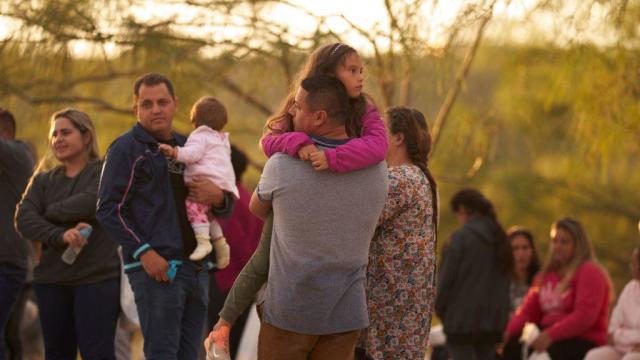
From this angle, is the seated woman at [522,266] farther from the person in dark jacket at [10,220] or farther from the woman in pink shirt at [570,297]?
the person in dark jacket at [10,220]

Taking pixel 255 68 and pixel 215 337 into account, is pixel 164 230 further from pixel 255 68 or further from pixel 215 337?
pixel 255 68

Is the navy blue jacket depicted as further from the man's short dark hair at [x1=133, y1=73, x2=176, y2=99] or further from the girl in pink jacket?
the man's short dark hair at [x1=133, y1=73, x2=176, y2=99]

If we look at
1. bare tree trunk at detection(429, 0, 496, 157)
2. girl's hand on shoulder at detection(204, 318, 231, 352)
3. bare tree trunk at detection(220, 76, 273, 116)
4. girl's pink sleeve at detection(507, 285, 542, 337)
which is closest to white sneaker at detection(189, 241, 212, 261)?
girl's hand on shoulder at detection(204, 318, 231, 352)

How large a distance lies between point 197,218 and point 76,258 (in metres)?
0.90

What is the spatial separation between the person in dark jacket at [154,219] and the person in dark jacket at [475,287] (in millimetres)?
3463

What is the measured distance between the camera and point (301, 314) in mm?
5160

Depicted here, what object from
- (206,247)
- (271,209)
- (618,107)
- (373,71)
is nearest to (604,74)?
(618,107)

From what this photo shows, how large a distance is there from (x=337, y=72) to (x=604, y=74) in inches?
260

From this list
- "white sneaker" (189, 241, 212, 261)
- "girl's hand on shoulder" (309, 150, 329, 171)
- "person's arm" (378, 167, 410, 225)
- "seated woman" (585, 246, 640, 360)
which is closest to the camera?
"girl's hand on shoulder" (309, 150, 329, 171)

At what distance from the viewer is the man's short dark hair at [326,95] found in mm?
5219

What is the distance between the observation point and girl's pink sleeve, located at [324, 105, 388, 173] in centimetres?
512

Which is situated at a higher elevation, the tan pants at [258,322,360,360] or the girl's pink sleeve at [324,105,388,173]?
the girl's pink sleeve at [324,105,388,173]

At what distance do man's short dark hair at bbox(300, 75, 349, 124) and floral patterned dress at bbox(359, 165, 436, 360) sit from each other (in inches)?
31.3

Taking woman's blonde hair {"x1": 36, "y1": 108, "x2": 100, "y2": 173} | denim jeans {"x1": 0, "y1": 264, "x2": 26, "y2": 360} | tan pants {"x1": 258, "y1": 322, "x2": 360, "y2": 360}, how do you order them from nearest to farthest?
tan pants {"x1": 258, "y1": 322, "x2": 360, "y2": 360} → woman's blonde hair {"x1": 36, "y1": 108, "x2": 100, "y2": 173} → denim jeans {"x1": 0, "y1": 264, "x2": 26, "y2": 360}
